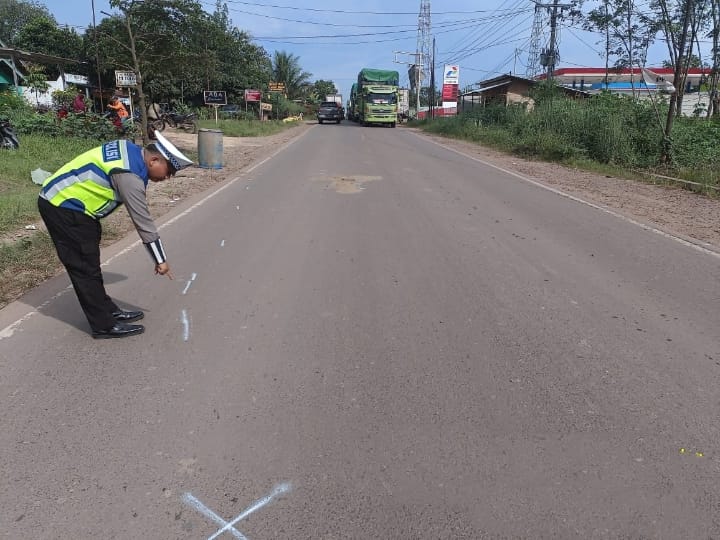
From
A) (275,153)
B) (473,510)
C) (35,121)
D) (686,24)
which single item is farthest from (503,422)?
(275,153)

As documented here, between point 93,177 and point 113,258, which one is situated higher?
point 93,177

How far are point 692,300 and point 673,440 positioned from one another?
2628mm

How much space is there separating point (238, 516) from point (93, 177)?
2583 mm

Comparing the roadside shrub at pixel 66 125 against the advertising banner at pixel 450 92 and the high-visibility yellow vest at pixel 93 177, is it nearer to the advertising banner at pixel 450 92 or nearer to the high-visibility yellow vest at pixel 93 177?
the high-visibility yellow vest at pixel 93 177

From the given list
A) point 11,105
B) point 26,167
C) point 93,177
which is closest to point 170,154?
point 93,177

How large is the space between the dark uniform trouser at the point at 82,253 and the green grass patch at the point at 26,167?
13.1ft

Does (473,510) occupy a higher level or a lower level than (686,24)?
lower

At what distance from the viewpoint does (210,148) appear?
15.3 metres

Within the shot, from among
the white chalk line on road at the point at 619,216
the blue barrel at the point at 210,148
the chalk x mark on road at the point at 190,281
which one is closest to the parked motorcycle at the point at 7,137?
the blue barrel at the point at 210,148

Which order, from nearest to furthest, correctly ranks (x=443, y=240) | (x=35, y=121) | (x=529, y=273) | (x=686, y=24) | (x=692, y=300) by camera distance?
(x=692, y=300)
(x=529, y=273)
(x=443, y=240)
(x=686, y=24)
(x=35, y=121)

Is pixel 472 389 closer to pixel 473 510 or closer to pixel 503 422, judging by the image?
pixel 503 422

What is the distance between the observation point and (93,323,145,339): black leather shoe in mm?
4266

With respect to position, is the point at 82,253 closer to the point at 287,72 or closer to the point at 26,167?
the point at 26,167

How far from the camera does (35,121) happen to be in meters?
15.0
